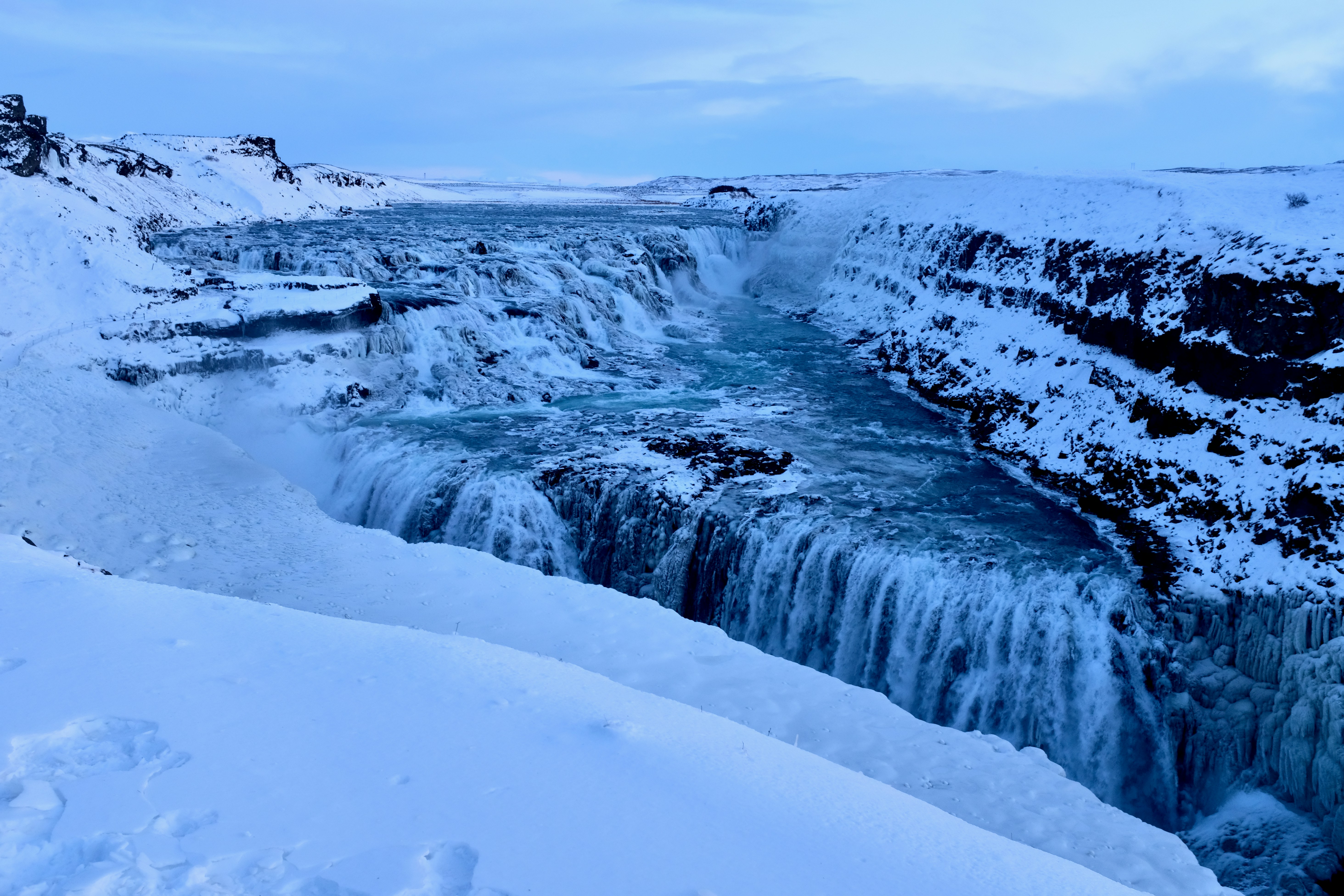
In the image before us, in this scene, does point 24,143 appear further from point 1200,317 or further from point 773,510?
point 1200,317

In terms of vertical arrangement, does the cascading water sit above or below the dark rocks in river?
below

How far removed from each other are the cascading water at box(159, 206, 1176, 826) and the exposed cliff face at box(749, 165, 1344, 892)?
2.65 ft

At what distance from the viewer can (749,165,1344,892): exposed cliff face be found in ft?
35.6

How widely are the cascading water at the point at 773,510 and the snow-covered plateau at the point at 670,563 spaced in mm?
81

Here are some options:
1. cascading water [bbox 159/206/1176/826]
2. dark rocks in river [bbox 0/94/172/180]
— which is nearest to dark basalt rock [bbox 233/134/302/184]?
dark rocks in river [bbox 0/94/172/180]

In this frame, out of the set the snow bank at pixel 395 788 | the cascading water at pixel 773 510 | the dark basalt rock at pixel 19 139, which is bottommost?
the cascading water at pixel 773 510

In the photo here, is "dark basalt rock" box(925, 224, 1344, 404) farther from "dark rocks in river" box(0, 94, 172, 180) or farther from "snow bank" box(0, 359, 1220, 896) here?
"dark rocks in river" box(0, 94, 172, 180)

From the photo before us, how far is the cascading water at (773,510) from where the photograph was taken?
38.5 feet

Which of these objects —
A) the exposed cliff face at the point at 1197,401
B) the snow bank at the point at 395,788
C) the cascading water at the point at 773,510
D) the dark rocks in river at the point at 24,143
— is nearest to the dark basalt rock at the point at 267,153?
the dark rocks in river at the point at 24,143

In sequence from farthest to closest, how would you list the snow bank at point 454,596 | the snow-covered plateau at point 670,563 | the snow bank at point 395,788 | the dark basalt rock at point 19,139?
the dark basalt rock at point 19,139 < the snow bank at point 454,596 < the snow-covered plateau at point 670,563 < the snow bank at point 395,788

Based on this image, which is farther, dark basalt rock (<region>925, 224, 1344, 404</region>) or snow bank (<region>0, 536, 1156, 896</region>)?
dark basalt rock (<region>925, 224, 1344, 404</region>)

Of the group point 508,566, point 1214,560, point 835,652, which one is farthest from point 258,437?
point 1214,560

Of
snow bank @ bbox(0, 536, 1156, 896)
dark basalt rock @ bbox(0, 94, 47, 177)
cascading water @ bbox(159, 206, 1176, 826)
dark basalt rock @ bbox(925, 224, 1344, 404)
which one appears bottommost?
cascading water @ bbox(159, 206, 1176, 826)

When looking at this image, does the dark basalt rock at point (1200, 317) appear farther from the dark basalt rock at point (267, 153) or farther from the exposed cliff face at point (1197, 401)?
the dark basalt rock at point (267, 153)
